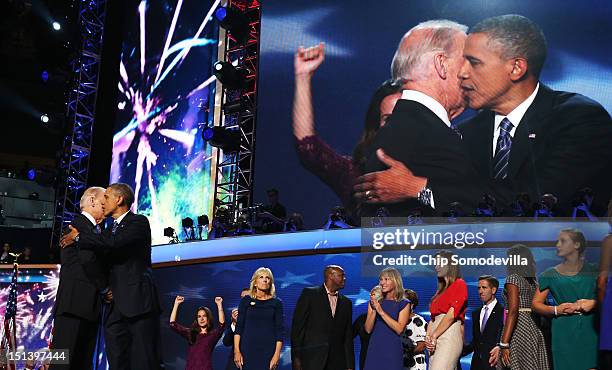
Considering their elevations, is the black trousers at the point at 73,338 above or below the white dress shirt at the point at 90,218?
below

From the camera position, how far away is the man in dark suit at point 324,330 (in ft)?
16.1

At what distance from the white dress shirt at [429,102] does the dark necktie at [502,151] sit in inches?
25.3

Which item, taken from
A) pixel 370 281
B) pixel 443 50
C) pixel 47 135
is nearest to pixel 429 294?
pixel 370 281

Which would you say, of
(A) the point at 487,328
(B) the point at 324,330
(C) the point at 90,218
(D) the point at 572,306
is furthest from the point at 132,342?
(D) the point at 572,306

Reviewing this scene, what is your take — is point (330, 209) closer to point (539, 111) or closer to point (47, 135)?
point (539, 111)

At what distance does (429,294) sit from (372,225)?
121 cm

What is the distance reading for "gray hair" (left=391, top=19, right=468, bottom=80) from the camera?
8.84 metres

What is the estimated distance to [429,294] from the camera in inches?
249

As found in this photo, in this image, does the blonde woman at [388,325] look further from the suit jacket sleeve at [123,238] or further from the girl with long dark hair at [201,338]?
the girl with long dark hair at [201,338]

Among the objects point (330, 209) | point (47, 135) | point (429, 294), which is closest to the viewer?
point (429, 294)

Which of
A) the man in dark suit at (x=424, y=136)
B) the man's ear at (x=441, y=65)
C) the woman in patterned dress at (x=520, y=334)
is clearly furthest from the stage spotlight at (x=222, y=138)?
the woman in patterned dress at (x=520, y=334)

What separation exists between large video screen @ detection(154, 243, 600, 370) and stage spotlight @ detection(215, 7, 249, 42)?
3.86 m

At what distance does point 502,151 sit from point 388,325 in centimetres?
432

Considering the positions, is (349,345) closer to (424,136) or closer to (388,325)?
(388,325)
